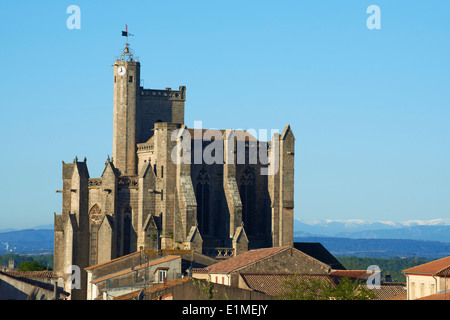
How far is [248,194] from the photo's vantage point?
8194 centimetres

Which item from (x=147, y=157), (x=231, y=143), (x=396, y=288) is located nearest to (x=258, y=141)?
(x=231, y=143)

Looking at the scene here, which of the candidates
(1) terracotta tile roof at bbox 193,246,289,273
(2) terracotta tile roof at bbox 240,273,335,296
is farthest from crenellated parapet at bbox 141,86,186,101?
(2) terracotta tile roof at bbox 240,273,335,296

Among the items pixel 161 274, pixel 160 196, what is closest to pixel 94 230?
pixel 160 196

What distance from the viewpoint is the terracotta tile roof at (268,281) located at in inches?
2168

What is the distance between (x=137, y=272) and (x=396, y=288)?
15195 millimetres

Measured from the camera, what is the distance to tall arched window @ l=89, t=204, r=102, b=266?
3078 inches

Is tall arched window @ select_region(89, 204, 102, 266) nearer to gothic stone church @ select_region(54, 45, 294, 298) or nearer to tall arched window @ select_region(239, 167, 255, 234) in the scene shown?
gothic stone church @ select_region(54, 45, 294, 298)

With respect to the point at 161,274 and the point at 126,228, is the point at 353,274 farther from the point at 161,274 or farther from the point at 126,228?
the point at 126,228

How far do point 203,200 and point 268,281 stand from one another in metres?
23.1

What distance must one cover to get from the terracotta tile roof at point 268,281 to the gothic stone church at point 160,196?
16851 millimetres

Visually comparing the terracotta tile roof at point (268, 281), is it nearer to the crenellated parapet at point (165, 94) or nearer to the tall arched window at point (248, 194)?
the tall arched window at point (248, 194)

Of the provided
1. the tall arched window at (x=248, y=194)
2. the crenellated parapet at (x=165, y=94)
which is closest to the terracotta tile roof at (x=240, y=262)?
the tall arched window at (x=248, y=194)

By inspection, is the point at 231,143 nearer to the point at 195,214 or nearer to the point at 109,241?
A: the point at 195,214

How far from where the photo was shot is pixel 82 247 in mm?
78375
